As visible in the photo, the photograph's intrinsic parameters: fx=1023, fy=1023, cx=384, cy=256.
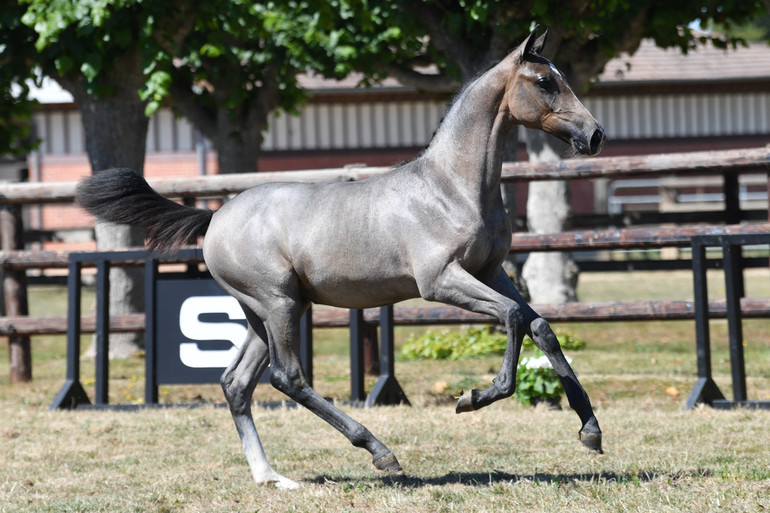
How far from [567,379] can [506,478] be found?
634 millimetres

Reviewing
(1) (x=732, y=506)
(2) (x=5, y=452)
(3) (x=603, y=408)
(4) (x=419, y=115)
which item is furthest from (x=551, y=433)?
(4) (x=419, y=115)

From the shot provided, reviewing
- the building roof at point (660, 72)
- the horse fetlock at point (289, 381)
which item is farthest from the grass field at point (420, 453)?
the building roof at point (660, 72)

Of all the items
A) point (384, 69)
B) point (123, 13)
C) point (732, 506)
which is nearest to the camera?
point (732, 506)

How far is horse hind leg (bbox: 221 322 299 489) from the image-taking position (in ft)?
17.7

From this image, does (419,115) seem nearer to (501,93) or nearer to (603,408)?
(603,408)

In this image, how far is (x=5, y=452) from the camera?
6.44 metres

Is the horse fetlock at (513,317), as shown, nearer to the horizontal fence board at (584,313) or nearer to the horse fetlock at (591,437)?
the horse fetlock at (591,437)

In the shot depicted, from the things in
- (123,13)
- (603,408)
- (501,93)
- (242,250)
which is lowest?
(603,408)

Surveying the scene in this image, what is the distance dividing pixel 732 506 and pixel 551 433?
2.27 m

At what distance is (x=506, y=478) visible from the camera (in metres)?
5.23

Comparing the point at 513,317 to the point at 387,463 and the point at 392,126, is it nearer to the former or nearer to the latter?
the point at 387,463

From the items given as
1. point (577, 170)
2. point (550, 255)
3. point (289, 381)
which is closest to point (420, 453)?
point (289, 381)

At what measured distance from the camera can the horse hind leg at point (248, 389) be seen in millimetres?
5395

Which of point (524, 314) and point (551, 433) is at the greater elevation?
point (524, 314)
